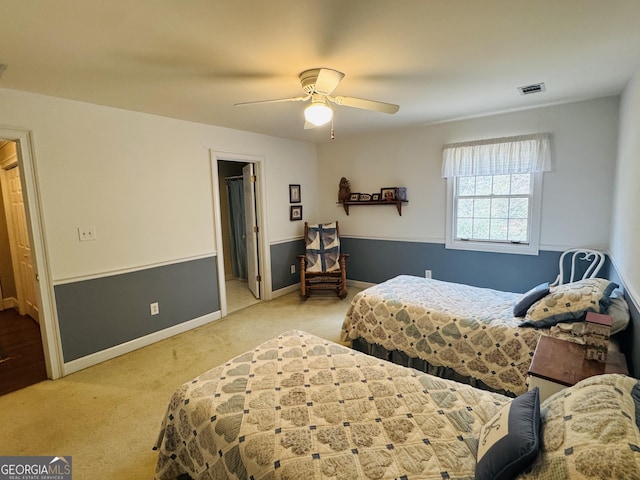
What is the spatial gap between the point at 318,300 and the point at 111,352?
2.51 meters

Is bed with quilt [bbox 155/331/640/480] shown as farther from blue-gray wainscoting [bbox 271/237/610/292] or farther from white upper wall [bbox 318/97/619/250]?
white upper wall [bbox 318/97/619/250]

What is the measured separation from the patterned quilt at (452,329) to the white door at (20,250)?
402 centimetres

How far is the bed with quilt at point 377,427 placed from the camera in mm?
929

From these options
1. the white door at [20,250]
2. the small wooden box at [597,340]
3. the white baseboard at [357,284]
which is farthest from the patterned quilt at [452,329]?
the white door at [20,250]

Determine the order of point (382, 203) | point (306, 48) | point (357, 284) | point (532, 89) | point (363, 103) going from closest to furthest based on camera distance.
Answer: point (306, 48) → point (363, 103) → point (532, 89) → point (382, 203) → point (357, 284)

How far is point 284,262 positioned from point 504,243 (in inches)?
117

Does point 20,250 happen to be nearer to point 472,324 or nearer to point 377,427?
point 377,427

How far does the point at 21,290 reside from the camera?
4.27 m

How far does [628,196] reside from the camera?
7.54ft

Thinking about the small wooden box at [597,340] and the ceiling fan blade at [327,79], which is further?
the ceiling fan blade at [327,79]

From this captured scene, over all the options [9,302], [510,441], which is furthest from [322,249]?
[9,302]

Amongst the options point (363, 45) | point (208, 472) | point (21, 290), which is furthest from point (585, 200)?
point (21, 290)

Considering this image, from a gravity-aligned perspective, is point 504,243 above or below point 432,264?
above

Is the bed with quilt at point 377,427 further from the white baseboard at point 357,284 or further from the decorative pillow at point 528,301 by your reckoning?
the white baseboard at point 357,284
